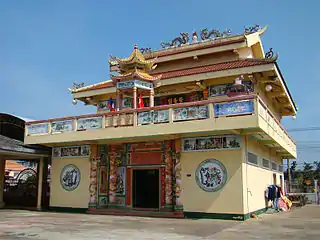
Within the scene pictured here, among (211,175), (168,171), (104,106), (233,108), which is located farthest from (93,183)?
(233,108)

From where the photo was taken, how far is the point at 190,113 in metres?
12.9

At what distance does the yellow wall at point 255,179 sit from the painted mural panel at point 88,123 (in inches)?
230

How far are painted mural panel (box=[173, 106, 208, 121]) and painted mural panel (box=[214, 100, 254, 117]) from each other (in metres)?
0.45

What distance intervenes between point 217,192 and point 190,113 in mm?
3030

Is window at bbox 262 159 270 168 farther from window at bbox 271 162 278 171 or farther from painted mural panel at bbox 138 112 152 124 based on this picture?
painted mural panel at bbox 138 112 152 124

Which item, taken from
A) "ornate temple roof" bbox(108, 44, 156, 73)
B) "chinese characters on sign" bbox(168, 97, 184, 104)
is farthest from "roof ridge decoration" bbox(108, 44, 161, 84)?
"chinese characters on sign" bbox(168, 97, 184, 104)

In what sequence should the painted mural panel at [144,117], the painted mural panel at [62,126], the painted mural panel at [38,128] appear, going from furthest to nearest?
1. the painted mural panel at [38,128]
2. the painted mural panel at [62,126]
3. the painted mural panel at [144,117]

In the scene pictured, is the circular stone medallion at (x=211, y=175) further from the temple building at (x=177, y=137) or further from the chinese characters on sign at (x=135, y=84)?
the chinese characters on sign at (x=135, y=84)

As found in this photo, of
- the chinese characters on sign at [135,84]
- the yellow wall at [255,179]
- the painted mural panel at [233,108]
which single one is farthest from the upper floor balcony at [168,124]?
the chinese characters on sign at [135,84]

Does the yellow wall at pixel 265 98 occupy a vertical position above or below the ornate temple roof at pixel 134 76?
below

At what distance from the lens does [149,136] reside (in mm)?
13594

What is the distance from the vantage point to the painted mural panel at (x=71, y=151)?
16109mm

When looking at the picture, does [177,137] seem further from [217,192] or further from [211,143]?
[217,192]

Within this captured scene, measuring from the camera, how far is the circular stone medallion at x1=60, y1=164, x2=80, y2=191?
16.1 m
